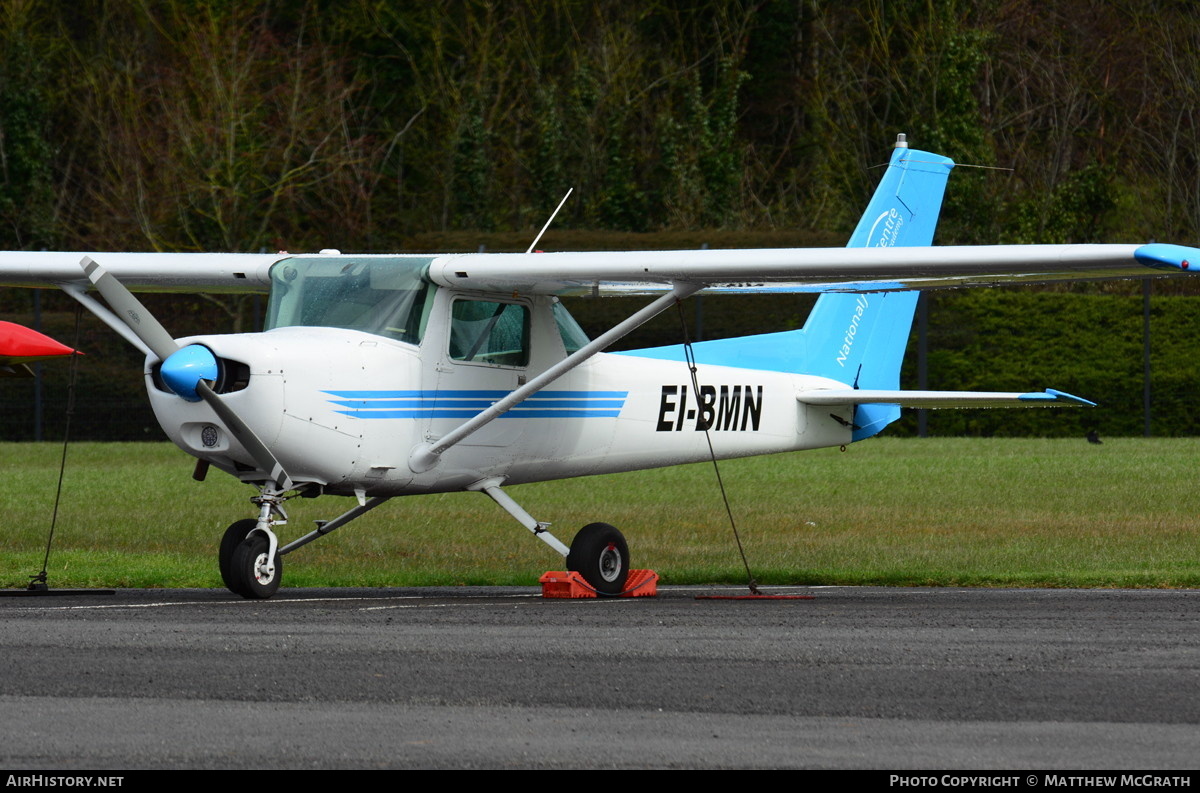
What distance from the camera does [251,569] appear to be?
1168 centimetres

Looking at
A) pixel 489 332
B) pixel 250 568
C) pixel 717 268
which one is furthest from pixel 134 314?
pixel 717 268

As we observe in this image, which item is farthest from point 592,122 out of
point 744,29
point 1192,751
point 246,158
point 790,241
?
point 1192,751

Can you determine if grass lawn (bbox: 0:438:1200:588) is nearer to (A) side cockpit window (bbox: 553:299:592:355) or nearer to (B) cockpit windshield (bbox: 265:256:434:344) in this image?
(A) side cockpit window (bbox: 553:299:592:355)

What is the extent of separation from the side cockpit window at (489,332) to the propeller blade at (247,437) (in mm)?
1564

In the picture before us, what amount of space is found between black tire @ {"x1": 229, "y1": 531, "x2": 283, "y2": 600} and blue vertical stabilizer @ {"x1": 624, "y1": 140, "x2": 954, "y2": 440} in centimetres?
431

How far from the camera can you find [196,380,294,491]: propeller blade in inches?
435

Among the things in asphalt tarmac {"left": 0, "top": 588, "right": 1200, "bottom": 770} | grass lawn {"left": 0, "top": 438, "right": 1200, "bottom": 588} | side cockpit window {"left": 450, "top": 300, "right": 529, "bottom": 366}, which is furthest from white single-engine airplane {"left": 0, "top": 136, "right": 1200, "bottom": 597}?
grass lawn {"left": 0, "top": 438, "right": 1200, "bottom": 588}

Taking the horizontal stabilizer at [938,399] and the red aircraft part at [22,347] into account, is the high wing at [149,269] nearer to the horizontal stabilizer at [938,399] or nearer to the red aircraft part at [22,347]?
the red aircraft part at [22,347]

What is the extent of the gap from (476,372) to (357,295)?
3.32 feet

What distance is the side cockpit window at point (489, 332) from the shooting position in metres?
12.7

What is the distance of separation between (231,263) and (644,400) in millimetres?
3106

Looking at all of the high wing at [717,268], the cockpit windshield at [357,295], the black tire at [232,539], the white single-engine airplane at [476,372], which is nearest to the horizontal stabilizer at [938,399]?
the white single-engine airplane at [476,372]

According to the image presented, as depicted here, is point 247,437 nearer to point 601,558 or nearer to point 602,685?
point 601,558

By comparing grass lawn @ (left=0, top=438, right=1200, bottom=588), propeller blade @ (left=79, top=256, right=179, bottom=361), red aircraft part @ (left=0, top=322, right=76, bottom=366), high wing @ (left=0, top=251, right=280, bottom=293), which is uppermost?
high wing @ (left=0, top=251, right=280, bottom=293)
